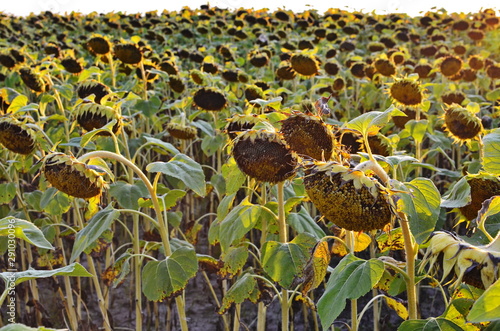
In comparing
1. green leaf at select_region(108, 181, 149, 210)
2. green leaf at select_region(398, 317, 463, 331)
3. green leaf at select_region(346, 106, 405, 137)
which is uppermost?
green leaf at select_region(346, 106, 405, 137)

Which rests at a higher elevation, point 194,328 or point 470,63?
point 470,63

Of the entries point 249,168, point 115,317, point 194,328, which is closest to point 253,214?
point 249,168

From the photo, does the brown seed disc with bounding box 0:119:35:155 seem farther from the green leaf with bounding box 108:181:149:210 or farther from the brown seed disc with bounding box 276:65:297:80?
the brown seed disc with bounding box 276:65:297:80

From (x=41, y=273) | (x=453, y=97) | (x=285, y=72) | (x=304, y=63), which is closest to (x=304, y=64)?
(x=304, y=63)

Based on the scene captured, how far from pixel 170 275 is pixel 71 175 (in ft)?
1.32

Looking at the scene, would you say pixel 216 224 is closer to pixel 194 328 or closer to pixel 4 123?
pixel 4 123

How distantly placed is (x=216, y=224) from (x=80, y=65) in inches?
86.3

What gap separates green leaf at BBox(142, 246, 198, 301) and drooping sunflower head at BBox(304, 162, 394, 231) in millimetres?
739

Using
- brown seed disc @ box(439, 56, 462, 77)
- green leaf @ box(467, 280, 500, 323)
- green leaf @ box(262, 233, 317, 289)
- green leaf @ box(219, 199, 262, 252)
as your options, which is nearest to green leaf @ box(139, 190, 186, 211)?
green leaf @ box(219, 199, 262, 252)

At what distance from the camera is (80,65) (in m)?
3.66

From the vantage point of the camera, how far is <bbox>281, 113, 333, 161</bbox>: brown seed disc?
1172 millimetres

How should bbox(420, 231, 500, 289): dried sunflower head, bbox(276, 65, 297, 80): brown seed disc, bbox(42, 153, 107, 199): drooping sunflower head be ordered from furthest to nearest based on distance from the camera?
bbox(276, 65, 297, 80): brown seed disc → bbox(42, 153, 107, 199): drooping sunflower head → bbox(420, 231, 500, 289): dried sunflower head

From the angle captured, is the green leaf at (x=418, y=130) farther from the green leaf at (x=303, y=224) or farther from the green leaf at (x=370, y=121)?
the green leaf at (x=370, y=121)

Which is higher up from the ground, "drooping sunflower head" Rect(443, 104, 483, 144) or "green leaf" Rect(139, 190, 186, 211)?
"drooping sunflower head" Rect(443, 104, 483, 144)
